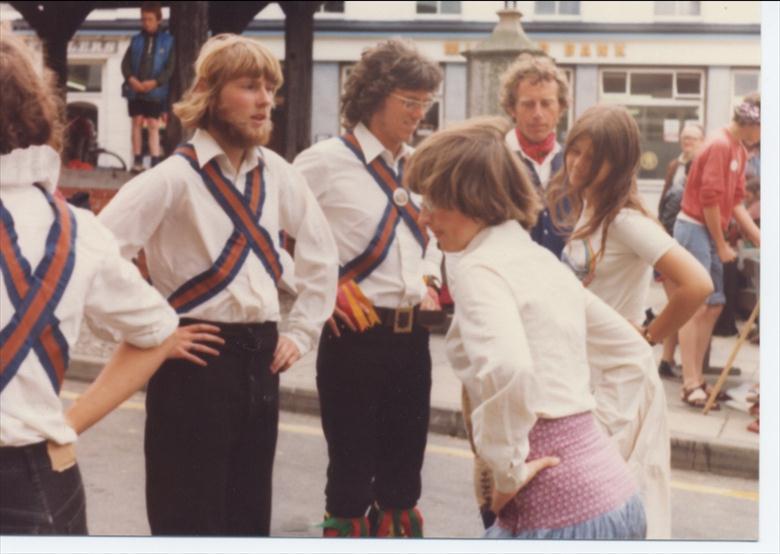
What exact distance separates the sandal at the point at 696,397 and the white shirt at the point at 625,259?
2.45 metres

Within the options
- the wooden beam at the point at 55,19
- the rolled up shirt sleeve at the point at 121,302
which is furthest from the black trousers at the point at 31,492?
the wooden beam at the point at 55,19

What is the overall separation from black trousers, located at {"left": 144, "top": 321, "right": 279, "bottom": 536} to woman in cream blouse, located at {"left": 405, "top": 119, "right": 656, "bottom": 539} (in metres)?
0.61

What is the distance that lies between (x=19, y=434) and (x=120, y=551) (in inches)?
52.5

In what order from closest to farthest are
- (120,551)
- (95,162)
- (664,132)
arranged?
1. (120,551)
2. (664,132)
3. (95,162)

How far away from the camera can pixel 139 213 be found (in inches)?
114

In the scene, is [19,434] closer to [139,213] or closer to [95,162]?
[139,213]

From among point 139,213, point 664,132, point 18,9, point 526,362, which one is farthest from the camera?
point 18,9

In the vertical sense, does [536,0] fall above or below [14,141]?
above

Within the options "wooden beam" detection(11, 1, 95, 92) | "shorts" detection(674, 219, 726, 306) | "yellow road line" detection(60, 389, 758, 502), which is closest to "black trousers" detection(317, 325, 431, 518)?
"yellow road line" detection(60, 389, 758, 502)

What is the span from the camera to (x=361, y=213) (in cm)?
347

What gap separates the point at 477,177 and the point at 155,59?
261cm

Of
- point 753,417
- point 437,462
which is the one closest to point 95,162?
point 437,462

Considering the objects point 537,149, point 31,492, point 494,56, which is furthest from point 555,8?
point 31,492

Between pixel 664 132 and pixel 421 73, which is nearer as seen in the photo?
pixel 421 73
